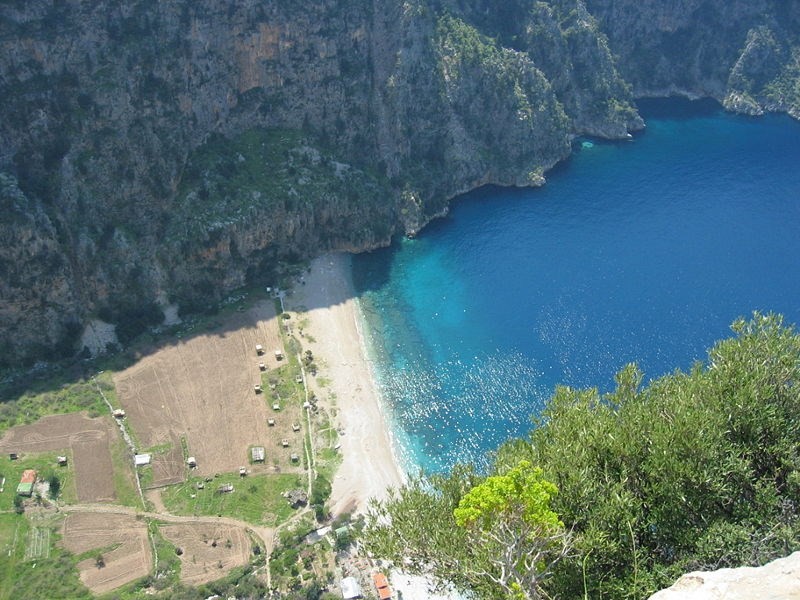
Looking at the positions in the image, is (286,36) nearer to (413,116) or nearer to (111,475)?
(413,116)

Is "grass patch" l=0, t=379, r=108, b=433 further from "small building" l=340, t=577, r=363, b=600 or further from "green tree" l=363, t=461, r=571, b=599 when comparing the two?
"green tree" l=363, t=461, r=571, b=599

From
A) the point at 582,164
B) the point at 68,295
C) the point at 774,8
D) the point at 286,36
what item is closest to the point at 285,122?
the point at 286,36

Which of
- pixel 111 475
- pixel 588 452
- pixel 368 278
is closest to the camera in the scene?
pixel 588 452

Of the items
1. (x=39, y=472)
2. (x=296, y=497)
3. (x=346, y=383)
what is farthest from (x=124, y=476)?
(x=346, y=383)

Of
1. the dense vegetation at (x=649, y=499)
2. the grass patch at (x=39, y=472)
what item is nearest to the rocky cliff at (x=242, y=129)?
the grass patch at (x=39, y=472)

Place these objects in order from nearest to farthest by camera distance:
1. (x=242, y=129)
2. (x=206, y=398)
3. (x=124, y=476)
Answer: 1. (x=124, y=476)
2. (x=206, y=398)
3. (x=242, y=129)

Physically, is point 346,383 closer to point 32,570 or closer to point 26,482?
point 26,482

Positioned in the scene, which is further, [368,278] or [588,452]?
[368,278]
